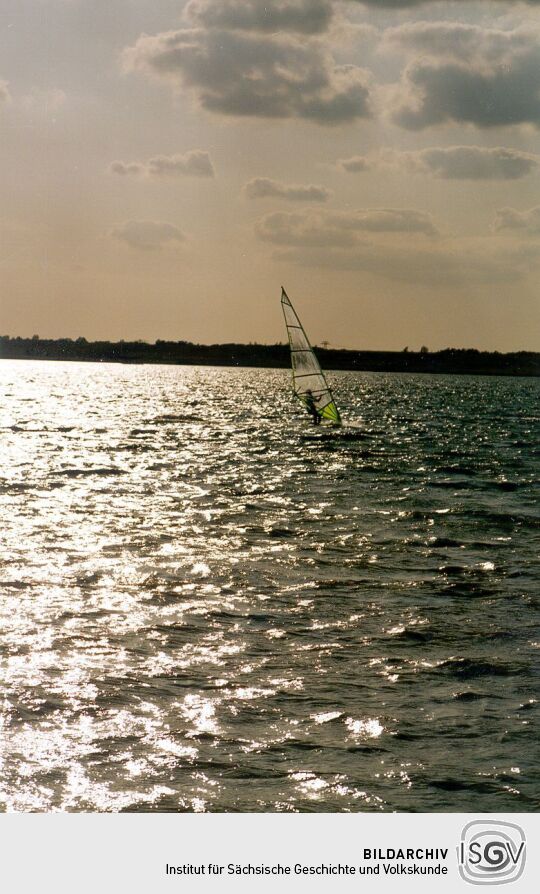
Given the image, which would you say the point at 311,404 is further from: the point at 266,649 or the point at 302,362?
the point at 266,649

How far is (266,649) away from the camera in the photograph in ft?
35.4

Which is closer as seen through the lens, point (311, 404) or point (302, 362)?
point (302, 362)

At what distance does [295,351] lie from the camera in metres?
45.4
